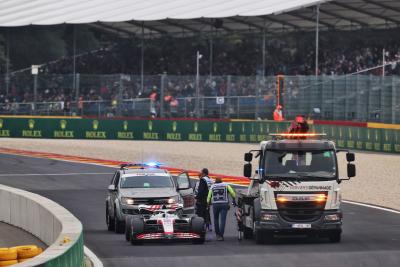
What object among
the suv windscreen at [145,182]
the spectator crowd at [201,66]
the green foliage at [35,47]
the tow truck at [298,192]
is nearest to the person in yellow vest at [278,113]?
the spectator crowd at [201,66]

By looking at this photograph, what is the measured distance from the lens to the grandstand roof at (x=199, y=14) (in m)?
63.5

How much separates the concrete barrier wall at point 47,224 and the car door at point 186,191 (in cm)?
358

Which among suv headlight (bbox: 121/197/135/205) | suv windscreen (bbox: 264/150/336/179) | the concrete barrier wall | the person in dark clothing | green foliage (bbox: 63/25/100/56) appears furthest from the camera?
green foliage (bbox: 63/25/100/56)

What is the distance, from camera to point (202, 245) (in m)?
22.9

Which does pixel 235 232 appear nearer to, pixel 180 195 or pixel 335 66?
pixel 180 195

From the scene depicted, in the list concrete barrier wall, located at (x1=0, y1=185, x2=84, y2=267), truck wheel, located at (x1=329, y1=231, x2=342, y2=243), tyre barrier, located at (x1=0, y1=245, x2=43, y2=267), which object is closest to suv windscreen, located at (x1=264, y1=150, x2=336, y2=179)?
truck wheel, located at (x1=329, y1=231, x2=342, y2=243)

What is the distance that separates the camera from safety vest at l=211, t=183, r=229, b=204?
24.1 m

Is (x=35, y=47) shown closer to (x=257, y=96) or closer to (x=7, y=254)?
(x=257, y=96)

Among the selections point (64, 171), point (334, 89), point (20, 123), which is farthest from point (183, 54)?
point (64, 171)

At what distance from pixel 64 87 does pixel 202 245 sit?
41.6 m

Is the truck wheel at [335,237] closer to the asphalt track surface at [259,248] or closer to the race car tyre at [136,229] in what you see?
the asphalt track surface at [259,248]

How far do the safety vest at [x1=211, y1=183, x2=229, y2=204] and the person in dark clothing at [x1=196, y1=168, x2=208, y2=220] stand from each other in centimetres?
47

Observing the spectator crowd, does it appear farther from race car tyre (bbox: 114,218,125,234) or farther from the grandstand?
race car tyre (bbox: 114,218,125,234)

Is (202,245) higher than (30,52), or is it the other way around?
(30,52)
